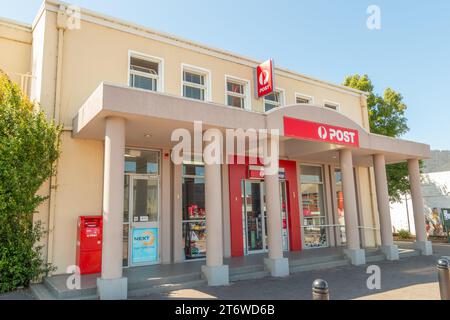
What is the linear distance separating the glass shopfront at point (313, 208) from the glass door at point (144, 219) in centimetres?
558

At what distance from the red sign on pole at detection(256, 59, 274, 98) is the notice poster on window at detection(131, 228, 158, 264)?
552cm

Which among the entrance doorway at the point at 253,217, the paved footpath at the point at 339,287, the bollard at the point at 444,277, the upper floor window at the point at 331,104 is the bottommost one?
the paved footpath at the point at 339,287

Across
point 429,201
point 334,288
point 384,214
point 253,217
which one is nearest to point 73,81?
point 253,217

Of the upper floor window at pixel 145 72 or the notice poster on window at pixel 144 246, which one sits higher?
the upper floor window at pixel 145 72

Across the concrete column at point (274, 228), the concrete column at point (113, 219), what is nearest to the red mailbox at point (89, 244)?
the concrete column at point (113, 219)

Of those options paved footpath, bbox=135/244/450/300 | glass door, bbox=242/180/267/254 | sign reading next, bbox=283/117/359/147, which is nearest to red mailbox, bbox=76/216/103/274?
paved footpath, bbox=135/244/450/300

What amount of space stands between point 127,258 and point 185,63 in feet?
18.7

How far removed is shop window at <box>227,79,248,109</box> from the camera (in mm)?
10938

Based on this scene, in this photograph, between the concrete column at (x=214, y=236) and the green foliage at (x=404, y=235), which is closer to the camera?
the concrete column at (x=214, y=236)

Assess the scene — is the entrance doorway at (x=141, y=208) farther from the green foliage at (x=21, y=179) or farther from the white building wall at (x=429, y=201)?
the white building wall at (x=429, y=201)

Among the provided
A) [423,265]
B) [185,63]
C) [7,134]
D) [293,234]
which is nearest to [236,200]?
[293,234]

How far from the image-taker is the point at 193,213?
32.0 ft

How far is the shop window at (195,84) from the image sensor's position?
32.9ft

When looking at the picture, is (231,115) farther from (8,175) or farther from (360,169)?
(360,169)
